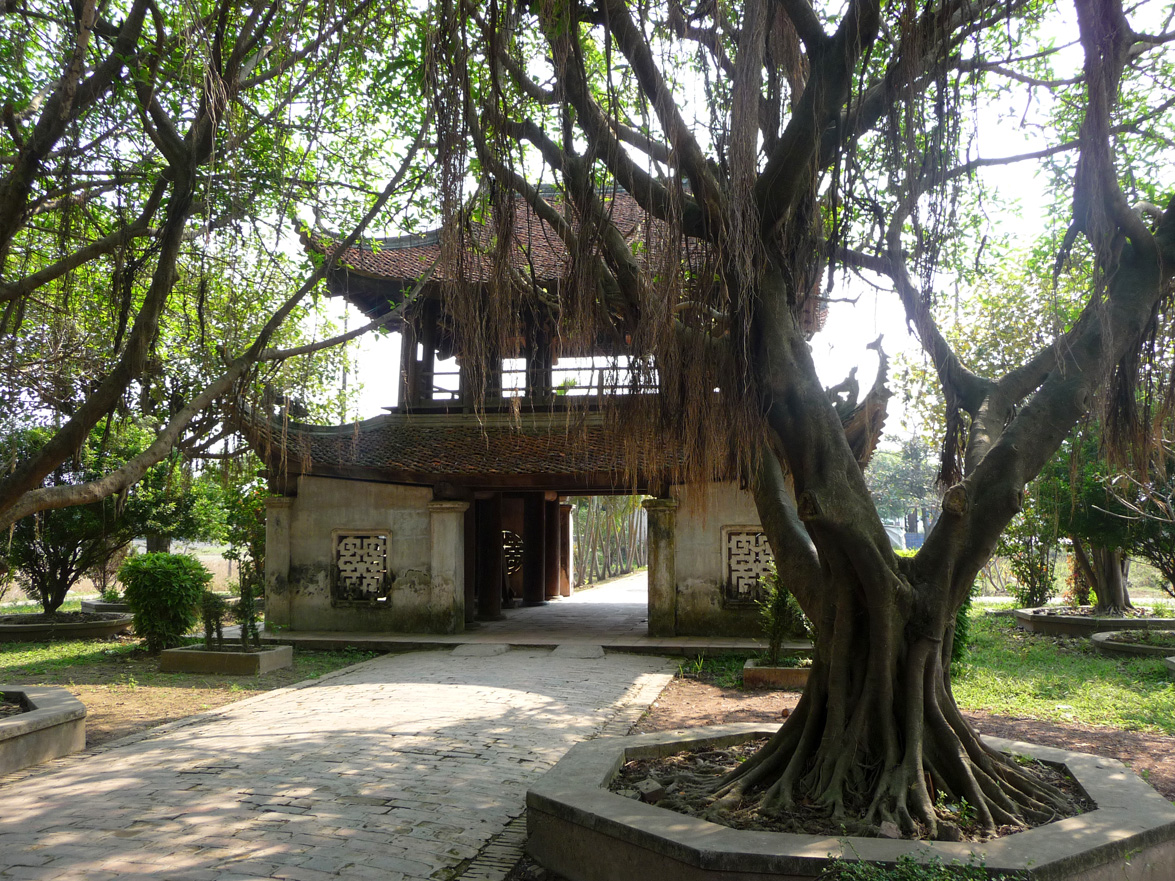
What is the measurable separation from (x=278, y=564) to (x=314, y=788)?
353 inches

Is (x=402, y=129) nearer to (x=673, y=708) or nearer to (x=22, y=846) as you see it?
(x=673, y=708)

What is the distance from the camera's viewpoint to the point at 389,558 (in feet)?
44.5

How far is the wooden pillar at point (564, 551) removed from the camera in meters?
21.7

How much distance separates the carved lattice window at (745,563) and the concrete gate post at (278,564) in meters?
6.81

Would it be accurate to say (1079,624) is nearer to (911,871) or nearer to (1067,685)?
(1067,685)

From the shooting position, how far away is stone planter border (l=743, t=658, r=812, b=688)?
31.5ft

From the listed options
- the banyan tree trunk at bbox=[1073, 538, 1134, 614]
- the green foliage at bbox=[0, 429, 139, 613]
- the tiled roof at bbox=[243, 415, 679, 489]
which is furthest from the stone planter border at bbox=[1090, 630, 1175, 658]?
the green foliage at bbox=[0, 429, 139, 613]

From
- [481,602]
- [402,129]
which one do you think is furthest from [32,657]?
[402,129]

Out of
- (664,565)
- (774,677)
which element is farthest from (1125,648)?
(664,565)

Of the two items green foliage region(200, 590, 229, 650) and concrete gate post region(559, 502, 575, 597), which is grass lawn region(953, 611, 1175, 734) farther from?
concrete gate post region(559, 502, 575, 597)

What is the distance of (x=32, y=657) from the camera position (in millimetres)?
12102

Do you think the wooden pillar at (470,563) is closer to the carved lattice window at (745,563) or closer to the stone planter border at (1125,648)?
the carved lattice window at (745,563)

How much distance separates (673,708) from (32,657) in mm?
9296

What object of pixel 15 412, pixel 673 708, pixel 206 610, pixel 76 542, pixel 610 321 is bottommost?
pixel 673 708
